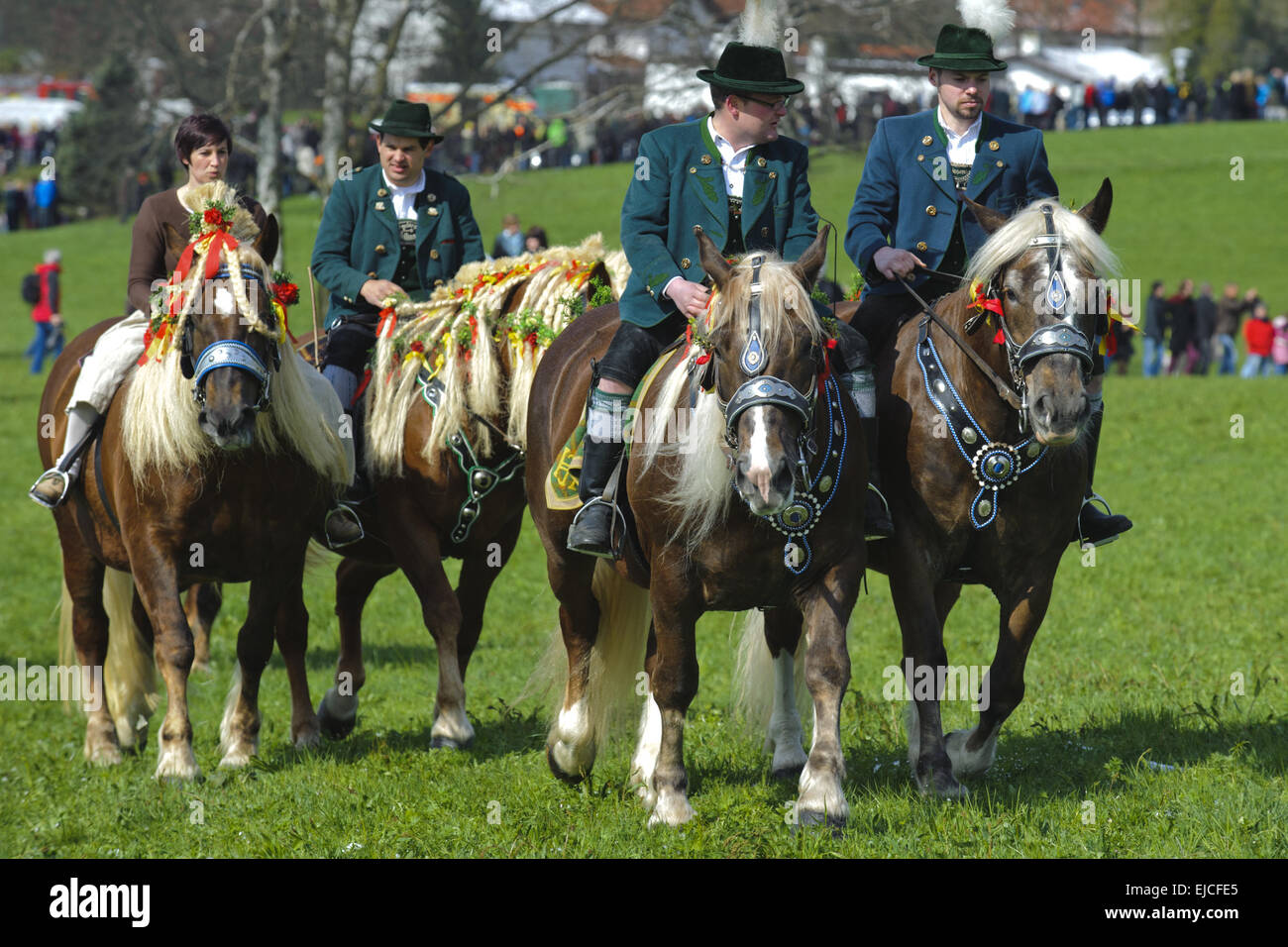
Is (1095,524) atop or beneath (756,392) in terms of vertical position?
beneath

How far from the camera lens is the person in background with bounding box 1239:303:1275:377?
94.9 feet

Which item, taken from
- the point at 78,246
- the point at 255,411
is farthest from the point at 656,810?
the point at 78,246

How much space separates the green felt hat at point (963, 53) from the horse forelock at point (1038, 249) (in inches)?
38.9

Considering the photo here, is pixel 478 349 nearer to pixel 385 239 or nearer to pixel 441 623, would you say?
pixel 385 239

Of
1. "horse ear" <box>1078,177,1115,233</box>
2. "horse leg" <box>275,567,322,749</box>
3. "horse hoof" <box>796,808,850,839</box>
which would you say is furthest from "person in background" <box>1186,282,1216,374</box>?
"horse hoof" <box>796,808,850,839</box>

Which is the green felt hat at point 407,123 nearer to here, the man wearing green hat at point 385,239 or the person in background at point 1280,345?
the man wearing green hat at point 385,239

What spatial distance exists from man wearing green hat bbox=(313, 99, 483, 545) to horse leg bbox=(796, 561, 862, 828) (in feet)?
12.3

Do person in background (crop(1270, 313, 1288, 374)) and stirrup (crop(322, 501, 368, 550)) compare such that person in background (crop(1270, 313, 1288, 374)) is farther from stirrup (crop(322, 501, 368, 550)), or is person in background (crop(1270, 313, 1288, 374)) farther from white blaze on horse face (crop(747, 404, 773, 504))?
white blaze on horse face (crop(747, 404, 773, 504))

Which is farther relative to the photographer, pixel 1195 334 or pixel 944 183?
pixel 1195 334

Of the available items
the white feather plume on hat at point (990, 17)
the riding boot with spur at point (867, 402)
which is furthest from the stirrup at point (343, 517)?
the white feather plume on hat at point (990, 17)

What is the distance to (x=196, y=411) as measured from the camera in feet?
24.8

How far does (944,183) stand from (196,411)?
12.0 ft

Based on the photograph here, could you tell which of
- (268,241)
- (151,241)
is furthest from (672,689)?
(151,241)
